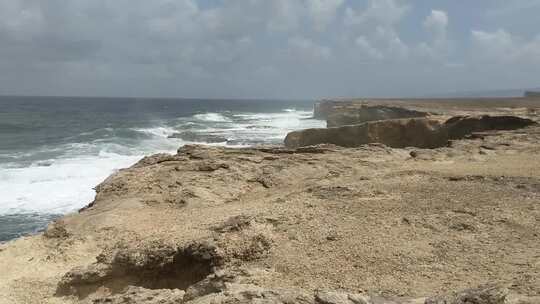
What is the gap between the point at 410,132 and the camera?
18719mm

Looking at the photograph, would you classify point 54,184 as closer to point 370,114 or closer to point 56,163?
point 56,163

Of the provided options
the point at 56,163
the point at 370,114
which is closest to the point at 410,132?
the point at 370,114

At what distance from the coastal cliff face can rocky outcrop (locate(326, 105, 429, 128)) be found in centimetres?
1918

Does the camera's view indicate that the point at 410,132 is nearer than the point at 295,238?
No

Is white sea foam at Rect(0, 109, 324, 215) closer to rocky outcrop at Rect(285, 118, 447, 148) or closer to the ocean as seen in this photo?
the ocean

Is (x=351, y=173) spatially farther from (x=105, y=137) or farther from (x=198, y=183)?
(x=105, y=137)

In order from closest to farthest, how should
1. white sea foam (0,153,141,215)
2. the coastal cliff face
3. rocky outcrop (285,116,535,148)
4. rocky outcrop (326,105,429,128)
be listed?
1. the coastal cliff face
2. rocky outcrop (285,116,535,148)
3. white sea foam (0,153,141,215)
4. rocky outcrop (326,105,429,128)

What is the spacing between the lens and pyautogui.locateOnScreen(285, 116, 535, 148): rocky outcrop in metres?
17.2

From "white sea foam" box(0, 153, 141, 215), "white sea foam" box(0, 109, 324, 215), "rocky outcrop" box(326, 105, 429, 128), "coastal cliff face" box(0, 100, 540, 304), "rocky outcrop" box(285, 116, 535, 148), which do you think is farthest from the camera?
"rocky outcrop" box(326, 105, 429, 128)

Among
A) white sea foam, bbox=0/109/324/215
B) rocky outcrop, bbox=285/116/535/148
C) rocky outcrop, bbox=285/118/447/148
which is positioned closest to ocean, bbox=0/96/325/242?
white sea foam, bbox=0/109/324/215

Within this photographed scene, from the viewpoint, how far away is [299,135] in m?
20.9

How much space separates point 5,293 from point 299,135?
15.1 meters

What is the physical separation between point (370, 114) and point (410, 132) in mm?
16562

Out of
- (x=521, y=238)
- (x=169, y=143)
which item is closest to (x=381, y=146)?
(x=521, y=238)
